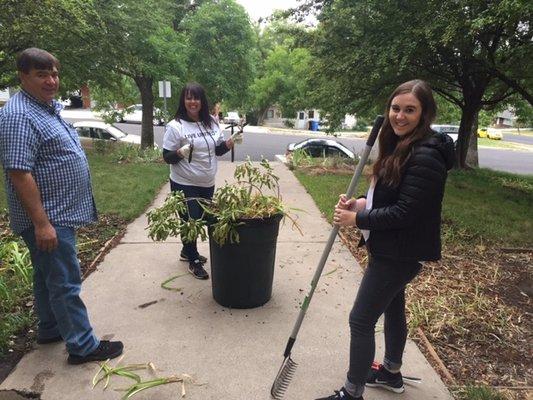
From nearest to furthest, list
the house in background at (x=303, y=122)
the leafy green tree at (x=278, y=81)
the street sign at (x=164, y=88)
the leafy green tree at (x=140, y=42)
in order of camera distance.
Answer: the leafy green tree at (x=140, y=42) < the street sign at (x=164, y=88) < the leafy green tree at (x=278, y=81) < the house in background at (x=303, y=122)

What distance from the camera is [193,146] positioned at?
397cm

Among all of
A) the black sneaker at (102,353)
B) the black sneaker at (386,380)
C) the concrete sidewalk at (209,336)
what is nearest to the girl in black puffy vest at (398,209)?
the black sneaker at (386,380)

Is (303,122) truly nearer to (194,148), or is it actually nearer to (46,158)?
(194,148)

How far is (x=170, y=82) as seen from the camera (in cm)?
1284

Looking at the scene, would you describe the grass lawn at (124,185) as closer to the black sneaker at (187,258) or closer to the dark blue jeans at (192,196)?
the black sneaker at (187,258)

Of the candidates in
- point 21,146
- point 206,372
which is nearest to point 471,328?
point 206,372

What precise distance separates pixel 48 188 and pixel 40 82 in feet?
1.98

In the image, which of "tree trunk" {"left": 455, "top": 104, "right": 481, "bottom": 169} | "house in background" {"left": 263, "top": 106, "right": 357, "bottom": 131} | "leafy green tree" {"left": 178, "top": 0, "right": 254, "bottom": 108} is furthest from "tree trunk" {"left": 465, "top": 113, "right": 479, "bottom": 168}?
"house in background" {"left": 263, "top": 106, "right": 357, "bottom": 131}

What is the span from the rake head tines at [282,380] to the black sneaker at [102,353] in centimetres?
112

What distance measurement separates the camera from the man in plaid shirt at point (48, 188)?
240 cm

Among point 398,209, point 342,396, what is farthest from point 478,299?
point 398,209

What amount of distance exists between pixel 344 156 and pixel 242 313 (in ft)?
35.6

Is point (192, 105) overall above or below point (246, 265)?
above

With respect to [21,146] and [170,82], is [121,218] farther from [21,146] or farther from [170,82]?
[170,82]
